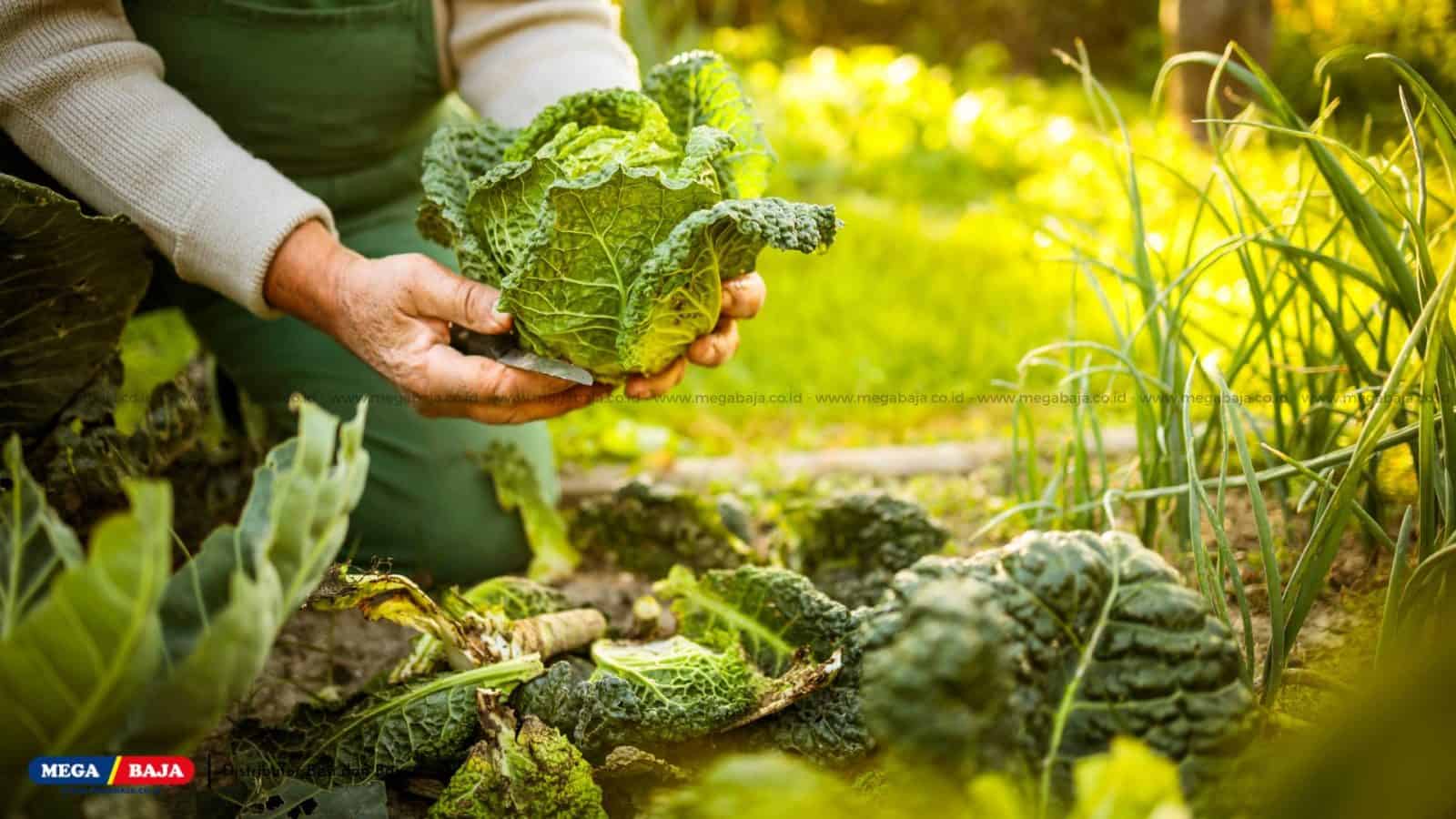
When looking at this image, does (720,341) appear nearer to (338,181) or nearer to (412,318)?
(412,318)

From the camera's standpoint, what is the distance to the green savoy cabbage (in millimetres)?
1665

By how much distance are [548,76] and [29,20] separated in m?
0.95

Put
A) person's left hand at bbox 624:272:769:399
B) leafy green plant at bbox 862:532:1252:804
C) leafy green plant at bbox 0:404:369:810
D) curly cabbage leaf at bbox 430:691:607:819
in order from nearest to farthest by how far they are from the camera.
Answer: leafy green plant at bbox 0:404:369:810
leafy green plant at bbox 862:532:1252:804
curly cabbage leaf at bbox 430:691:607:819
person's left hand at bbox 624:272:769:399

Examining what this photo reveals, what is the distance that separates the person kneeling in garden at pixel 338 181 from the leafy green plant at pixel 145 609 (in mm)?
871

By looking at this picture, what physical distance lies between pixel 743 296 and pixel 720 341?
0.10 meters

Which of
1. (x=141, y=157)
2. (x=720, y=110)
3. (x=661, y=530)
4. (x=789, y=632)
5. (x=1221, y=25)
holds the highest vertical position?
(x=1221, y=25)

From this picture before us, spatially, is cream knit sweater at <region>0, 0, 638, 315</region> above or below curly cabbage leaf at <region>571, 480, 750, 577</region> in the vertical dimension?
above

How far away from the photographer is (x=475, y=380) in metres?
1.92

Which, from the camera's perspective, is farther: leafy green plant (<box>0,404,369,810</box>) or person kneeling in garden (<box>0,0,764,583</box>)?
person kneeling in garden (<box>0,0,764,583</box>)

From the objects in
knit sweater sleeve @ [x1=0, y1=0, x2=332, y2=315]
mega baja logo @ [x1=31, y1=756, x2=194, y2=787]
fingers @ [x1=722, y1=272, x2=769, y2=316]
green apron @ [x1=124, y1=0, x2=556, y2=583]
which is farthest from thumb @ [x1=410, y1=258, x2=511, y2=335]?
mega baja logo @ [x1=31, y1=756, x2=194, y2=787]

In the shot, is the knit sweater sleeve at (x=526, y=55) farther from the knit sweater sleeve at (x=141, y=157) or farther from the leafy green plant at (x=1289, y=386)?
the leafy green plant at (x=1289, y=386)

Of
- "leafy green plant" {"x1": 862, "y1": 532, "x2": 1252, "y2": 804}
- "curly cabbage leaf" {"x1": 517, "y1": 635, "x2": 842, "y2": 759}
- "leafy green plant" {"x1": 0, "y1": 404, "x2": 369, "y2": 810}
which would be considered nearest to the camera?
"leafy green plant" {"x1": 0, "y1": 404, "x2": 369, "y2": 810}

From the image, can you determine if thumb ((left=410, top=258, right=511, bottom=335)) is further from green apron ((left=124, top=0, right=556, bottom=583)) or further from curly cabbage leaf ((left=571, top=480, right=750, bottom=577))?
green apron ((left=124, top=0, right=556, bottom=583))

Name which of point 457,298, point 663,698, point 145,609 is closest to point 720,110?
point 457,298
